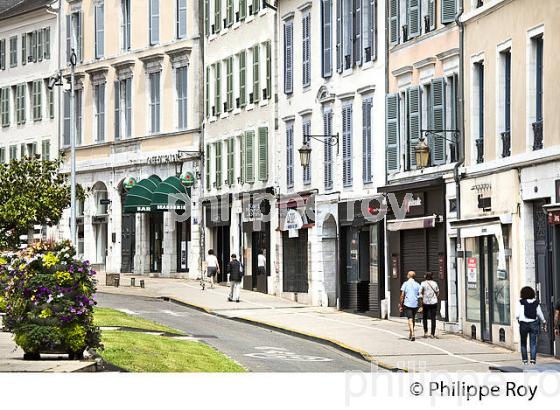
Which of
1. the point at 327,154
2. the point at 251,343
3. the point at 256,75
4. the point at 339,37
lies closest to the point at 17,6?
the point at 256,75

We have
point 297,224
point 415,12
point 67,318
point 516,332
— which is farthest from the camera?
point 297,224

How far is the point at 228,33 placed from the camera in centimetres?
7038

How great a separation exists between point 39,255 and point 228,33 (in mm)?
42556

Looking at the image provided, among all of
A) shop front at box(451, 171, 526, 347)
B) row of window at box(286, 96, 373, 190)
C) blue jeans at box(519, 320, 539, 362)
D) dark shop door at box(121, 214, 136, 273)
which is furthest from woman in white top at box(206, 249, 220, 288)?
blue jeans at box(519, 320, 539, 362)

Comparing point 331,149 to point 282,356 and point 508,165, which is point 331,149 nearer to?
point 508,165

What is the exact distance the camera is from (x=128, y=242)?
262 feet

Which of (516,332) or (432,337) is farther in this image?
(432,337)

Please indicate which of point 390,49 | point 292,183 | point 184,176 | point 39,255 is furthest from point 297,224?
Result: point 39,255

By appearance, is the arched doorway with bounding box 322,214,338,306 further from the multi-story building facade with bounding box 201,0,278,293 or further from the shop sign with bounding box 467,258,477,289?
the shop sign with bounding box 467,258,477,289

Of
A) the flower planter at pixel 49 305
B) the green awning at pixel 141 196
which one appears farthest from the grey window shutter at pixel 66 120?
the flower planter at pixel 49 305

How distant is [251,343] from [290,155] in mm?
20510

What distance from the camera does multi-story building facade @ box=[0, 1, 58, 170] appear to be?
90.2 meters

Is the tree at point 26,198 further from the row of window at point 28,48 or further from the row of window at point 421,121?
the row of window at point 421,121

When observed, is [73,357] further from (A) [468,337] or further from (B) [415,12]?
(B) [415,12]
